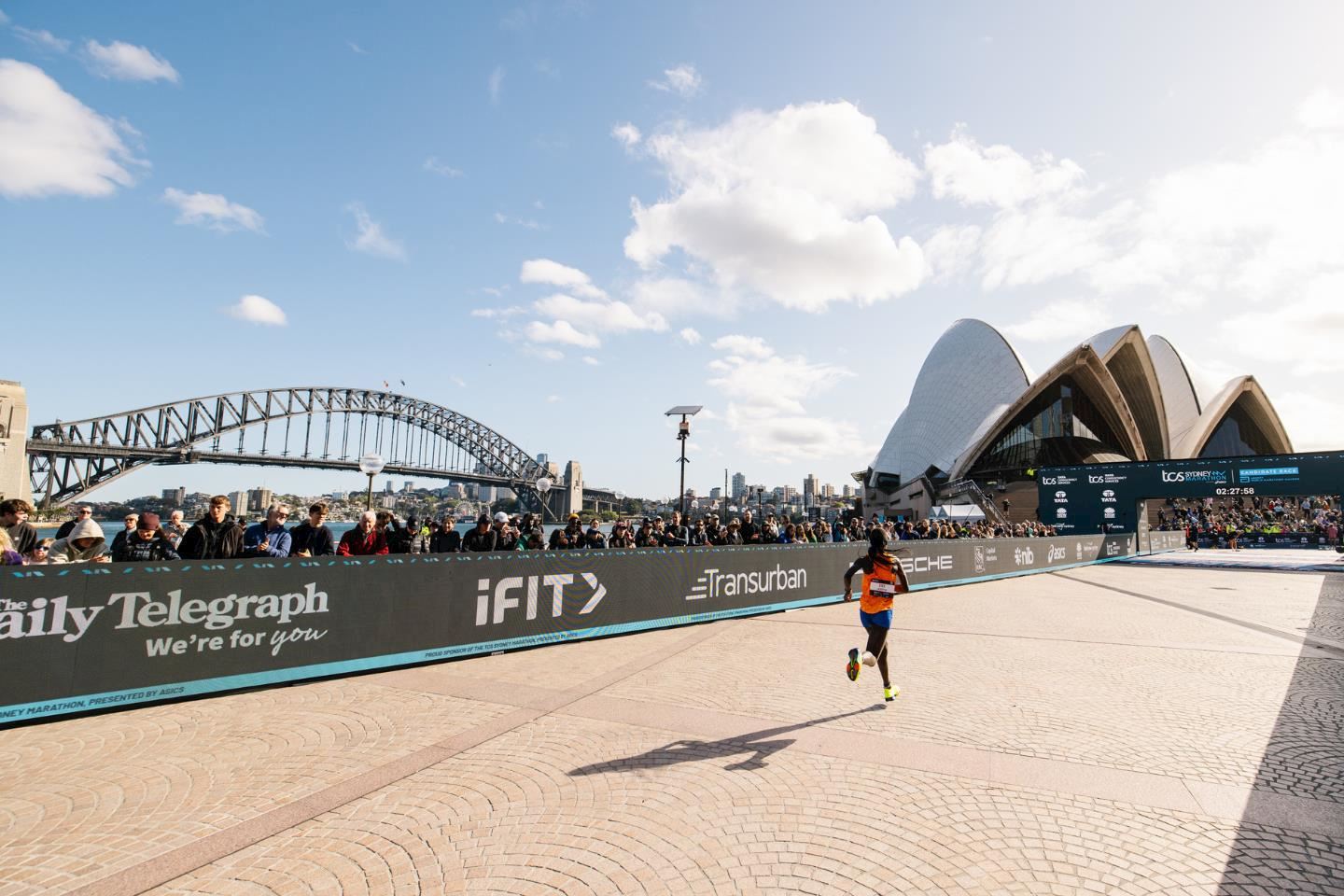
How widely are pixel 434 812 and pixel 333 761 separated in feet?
4.69

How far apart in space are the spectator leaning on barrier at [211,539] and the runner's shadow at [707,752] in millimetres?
5381

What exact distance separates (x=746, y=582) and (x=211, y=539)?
8.90 meters

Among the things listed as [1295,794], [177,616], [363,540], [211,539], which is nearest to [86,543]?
[211,539]

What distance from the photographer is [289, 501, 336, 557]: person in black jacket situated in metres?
8.26

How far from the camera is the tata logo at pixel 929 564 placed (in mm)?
17141

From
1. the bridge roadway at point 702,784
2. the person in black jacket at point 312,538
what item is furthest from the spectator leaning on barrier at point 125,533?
the bridge roadway at point 702,784

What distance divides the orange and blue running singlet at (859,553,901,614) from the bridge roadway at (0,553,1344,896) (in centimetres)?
100

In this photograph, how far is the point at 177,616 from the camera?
662 cm

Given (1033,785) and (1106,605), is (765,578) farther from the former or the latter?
(1033,785)

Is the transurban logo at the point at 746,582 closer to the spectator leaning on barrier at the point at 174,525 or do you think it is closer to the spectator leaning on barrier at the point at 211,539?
the spectator leaning on barrier at the point at 211,539

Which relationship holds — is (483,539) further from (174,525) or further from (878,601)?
(878,601)

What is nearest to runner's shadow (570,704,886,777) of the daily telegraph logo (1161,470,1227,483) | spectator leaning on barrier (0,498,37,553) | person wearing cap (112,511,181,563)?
person wearing cap (112,511,181,563)

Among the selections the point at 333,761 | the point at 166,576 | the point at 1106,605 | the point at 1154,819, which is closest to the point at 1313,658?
the point at 1106,605

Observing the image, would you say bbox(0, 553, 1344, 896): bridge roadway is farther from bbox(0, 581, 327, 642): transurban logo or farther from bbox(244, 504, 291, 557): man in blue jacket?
bbox(244, 504, 291, 557): man in blue jacket
